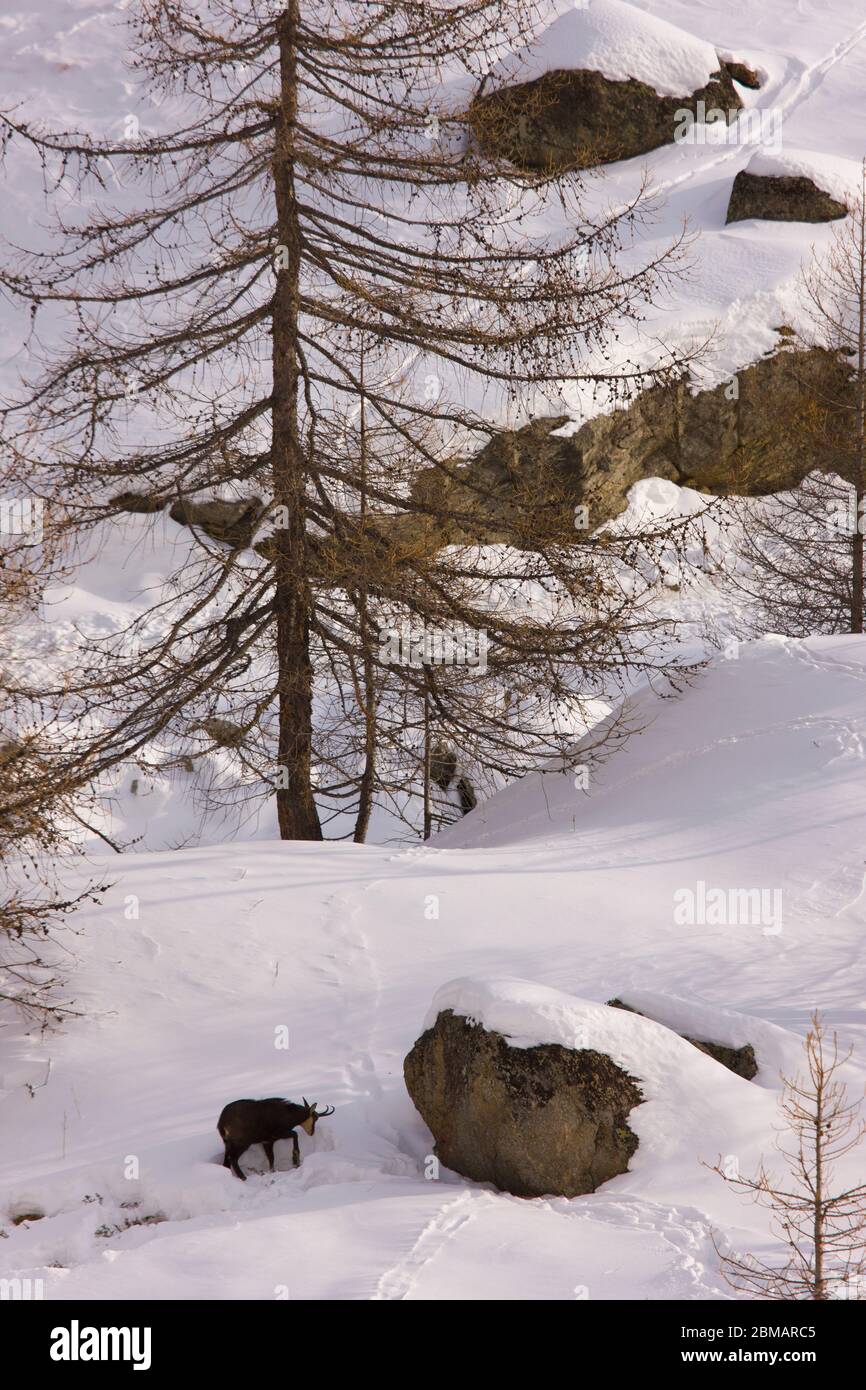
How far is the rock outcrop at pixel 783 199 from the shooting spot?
28688 mm

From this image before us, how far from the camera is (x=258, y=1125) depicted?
6387 millimetres

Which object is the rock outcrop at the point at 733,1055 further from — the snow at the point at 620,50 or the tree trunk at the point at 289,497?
the snow at the point at 620,50

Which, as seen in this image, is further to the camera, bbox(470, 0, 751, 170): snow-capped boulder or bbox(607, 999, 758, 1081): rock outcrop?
bbox(470, 0, 751, 170): snow-capped boulder

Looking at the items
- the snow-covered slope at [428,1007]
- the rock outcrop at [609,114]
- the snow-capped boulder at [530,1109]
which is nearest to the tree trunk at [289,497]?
the snow-covered slope at [428,1007]

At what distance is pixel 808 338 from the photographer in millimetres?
26000

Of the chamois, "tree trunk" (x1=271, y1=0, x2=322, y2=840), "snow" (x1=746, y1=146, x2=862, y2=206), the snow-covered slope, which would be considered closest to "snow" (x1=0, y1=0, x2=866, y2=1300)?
the snow-covered slope

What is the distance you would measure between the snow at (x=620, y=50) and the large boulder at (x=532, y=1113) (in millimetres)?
29490

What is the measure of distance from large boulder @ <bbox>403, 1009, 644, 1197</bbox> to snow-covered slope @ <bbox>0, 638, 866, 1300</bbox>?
4.7 inches

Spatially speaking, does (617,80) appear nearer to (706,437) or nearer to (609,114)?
(609,114)

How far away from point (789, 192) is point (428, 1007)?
87.3ft

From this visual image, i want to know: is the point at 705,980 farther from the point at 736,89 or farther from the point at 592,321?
the point at 736,89

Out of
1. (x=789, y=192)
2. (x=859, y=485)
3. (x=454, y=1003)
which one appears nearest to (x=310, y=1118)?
(x=454, y=1003)

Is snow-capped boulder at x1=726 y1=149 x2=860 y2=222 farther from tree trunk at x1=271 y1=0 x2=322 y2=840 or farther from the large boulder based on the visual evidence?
the large boulder

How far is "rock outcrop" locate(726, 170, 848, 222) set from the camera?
28.7 meters
